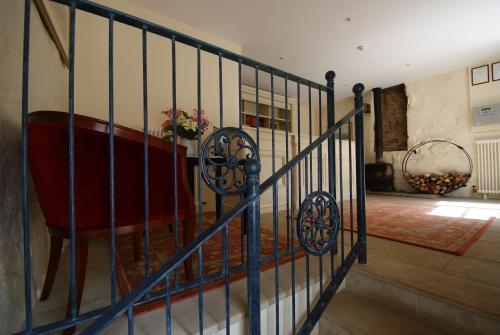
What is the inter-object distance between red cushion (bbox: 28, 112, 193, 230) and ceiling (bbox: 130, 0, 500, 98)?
2.64 metres

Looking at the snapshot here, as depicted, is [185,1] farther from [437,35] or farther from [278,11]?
[437,35]

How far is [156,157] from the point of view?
105cm

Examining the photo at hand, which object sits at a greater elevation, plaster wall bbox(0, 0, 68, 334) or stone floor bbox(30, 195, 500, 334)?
plaster wall bbox(0, 0, 68, 334)

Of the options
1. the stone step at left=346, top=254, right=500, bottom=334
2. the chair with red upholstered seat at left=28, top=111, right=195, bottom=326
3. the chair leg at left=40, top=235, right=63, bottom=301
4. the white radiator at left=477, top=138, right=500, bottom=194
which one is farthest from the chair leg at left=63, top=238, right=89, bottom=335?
the white radiator at left=477, top=138, right=500, bottom=194

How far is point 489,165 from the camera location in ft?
13.2

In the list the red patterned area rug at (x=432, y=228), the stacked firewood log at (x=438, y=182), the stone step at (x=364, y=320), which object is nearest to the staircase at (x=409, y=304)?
the stone step at (x=364, y=320)

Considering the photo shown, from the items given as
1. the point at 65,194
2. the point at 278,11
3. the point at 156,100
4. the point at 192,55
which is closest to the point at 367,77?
the point at 278,11

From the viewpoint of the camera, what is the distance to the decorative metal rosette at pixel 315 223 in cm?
90

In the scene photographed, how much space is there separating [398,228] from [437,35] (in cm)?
326

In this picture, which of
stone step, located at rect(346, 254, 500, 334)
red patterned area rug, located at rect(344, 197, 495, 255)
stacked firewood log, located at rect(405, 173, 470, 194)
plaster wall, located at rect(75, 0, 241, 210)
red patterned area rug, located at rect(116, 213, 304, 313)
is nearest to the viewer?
stone step, located at rect(346, 254, 500, 334)

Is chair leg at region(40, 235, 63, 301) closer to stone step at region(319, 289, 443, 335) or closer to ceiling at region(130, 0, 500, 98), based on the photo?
stone step at region(319, 289, 443, 335)

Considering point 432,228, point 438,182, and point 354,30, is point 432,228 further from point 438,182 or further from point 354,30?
point 438,182

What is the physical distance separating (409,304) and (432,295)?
0.37 ft

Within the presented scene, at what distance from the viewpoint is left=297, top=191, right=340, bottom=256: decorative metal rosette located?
897mm
